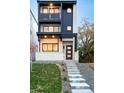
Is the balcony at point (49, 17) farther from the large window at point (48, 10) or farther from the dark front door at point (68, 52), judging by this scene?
the dark front door at point (68, 52)

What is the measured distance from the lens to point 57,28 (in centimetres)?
2338

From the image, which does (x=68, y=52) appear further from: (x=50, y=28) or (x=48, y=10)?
(x=48, y=10)

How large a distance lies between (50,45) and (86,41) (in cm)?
367

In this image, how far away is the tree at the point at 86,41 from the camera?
19938mm

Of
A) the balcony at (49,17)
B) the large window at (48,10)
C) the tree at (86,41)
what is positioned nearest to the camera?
the tree at (86,41)

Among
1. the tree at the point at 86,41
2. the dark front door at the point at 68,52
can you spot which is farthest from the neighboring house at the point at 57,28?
the tree at the point at 86,41

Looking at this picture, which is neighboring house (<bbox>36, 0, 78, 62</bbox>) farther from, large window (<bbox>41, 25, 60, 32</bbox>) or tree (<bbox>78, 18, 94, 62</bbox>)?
tree (<bbox>78, 18, 94, 62</bbox>)

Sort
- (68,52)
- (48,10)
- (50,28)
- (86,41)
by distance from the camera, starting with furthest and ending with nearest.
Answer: (48,10)
(50,28)
(68,52)
(86,41)

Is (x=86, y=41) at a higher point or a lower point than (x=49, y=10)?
lower

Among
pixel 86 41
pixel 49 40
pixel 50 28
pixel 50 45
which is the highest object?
pixel 50 28

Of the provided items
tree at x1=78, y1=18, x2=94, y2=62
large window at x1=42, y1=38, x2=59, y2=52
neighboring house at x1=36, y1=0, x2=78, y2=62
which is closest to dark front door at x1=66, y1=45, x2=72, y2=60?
neighboring house at x1=36, y1=0, x2=78, y2=62

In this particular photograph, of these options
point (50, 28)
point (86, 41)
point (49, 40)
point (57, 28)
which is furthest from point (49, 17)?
point (86, 41)

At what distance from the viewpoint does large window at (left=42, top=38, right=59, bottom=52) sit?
899 inches
